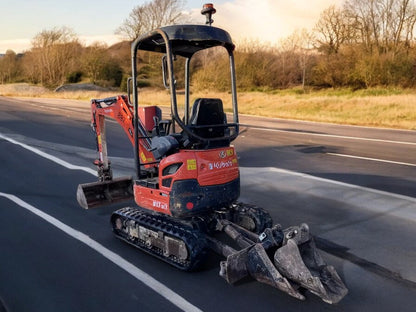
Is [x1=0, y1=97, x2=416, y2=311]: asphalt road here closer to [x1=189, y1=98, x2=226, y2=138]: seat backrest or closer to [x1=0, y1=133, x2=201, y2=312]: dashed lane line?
[x1=0, y1=133, x2=201, y2=312]: dashed lane line

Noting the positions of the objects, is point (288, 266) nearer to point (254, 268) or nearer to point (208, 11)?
point (254, 268)

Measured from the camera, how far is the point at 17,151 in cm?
1209

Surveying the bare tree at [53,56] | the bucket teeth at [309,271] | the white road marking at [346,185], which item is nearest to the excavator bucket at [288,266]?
the bucket teeth at [309,271]

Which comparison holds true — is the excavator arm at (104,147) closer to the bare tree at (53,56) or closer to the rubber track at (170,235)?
the rubber track at (170,235)

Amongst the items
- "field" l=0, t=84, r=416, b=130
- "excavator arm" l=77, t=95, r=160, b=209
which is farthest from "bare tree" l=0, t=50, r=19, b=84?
"excavator arm" l=77, t=95, r=160, b=209

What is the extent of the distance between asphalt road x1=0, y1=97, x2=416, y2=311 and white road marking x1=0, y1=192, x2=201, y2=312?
1 cm

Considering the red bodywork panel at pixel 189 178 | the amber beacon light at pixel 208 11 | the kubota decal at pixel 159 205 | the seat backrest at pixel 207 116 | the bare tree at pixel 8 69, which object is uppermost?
the bare tree at pixel 8 69

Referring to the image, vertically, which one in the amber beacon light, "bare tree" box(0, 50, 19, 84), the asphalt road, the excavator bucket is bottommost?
the asphalt road

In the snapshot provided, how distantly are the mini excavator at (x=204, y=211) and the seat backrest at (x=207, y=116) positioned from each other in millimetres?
12

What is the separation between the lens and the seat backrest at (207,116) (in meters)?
5.09

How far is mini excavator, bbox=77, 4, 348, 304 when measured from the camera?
4176 mm

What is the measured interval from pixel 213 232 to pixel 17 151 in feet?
28.3

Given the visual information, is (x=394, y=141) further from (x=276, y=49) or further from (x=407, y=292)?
(x=276, y=49)

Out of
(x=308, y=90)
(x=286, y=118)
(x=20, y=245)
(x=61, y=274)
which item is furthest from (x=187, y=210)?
(x=308, y=90)
